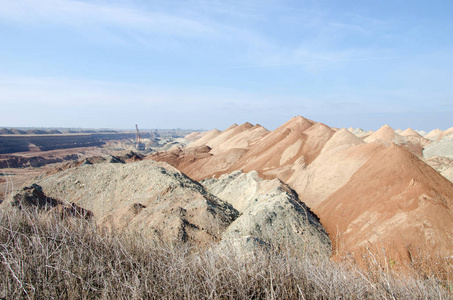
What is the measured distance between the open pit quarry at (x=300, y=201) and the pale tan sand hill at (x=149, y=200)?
57 mm

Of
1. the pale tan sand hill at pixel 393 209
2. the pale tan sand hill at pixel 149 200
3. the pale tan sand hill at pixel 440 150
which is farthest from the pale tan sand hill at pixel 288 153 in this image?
the pale tan sand hill at pixel 440 150

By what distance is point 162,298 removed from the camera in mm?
2848

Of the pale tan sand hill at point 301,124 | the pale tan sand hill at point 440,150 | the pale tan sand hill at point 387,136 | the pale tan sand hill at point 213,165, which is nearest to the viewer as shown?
the pale tan sand hill at point 213,165

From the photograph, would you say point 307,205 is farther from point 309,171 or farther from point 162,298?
point 162,298

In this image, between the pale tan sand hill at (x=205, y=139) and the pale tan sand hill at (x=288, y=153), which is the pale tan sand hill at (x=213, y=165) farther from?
the pale tan sand hill at (x=205, y=139)

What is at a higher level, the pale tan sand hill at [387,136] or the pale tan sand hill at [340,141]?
the pale tan sand hill at [387,136]

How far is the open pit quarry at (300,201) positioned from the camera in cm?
984

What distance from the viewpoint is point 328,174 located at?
19.4 meters

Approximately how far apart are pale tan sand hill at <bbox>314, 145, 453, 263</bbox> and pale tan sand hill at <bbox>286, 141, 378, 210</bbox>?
0.85 metres

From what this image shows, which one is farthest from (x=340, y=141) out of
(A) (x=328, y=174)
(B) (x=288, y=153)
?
(A) (x=328, y=174)

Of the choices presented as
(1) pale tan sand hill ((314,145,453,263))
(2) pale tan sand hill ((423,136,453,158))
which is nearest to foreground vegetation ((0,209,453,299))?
(1) pale tan sand hill ((314,145,453,263))

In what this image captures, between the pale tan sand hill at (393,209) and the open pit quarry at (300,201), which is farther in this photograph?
the pale tan sand hill at (393,209)

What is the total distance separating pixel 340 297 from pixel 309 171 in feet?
63.3

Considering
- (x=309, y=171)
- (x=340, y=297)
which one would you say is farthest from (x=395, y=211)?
(x=340, y=297)
